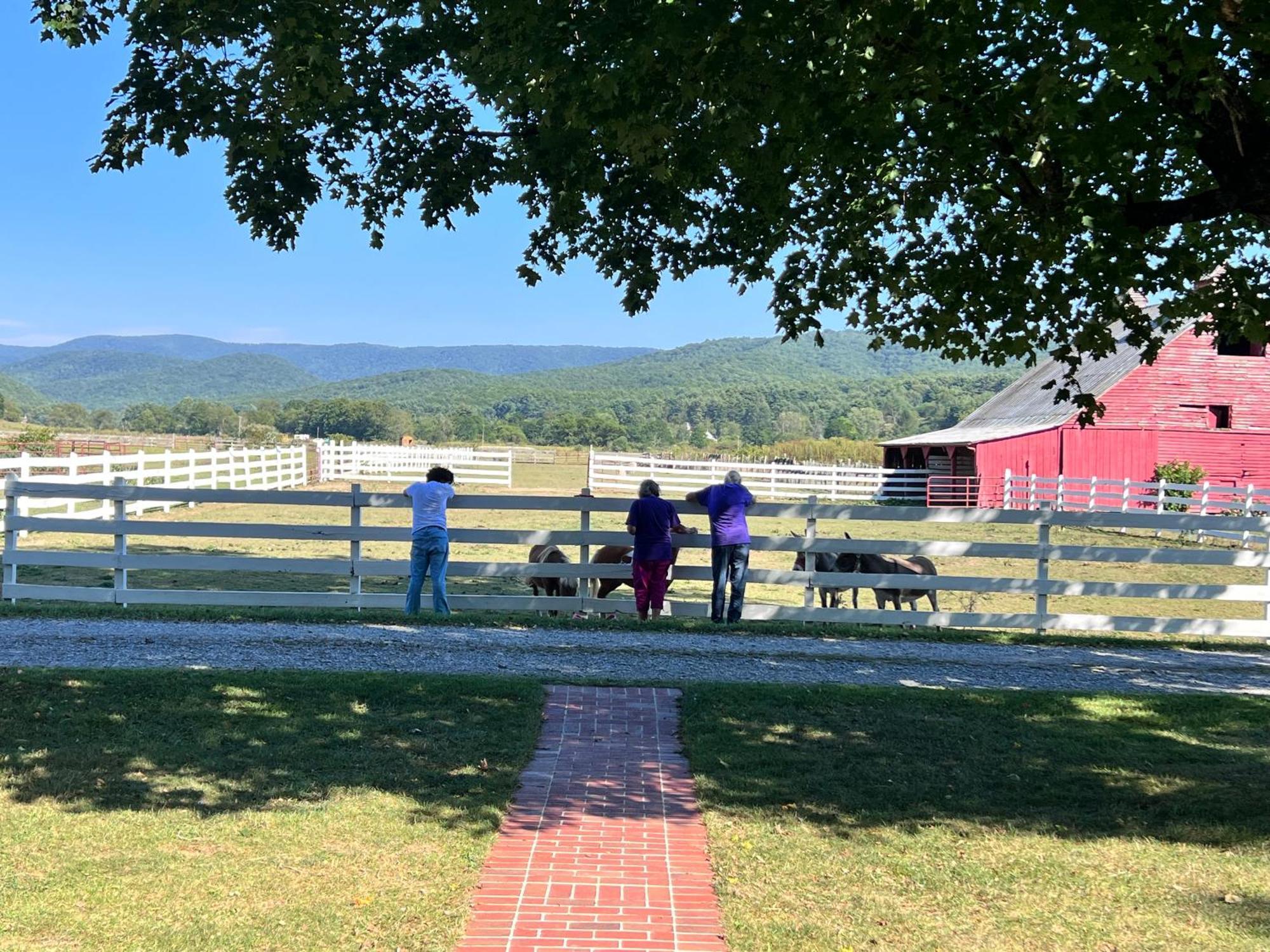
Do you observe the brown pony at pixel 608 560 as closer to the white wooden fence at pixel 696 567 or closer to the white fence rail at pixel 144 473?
the white wooden fence at pixel 696 567

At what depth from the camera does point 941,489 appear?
41.8 metres

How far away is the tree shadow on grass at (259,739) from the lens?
6207mm

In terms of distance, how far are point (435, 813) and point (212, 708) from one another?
2569 millimetres

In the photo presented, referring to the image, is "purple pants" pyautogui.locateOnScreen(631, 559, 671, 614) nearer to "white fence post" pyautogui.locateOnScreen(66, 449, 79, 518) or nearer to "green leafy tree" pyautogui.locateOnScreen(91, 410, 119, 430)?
"white fence post" pyautogui.locateOnScreen(66, 449, 79, 518)

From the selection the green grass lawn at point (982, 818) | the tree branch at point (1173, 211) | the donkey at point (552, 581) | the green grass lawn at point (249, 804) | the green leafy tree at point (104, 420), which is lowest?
the green grass lawn at point (982, 818)

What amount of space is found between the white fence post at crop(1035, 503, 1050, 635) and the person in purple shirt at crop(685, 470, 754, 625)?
3059mm

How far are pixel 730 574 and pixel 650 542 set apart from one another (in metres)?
0.92

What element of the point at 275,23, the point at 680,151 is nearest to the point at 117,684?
the point at 275,23

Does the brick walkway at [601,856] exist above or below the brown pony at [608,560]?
below

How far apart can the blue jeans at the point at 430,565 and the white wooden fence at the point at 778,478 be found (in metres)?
27.8

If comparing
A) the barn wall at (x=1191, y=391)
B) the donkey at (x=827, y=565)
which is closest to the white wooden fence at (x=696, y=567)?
the donkey at (x=827, y=565)

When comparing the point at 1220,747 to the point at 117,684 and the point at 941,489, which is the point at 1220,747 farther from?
the point at 941,489

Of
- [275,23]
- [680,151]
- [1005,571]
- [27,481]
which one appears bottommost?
[1005,571]

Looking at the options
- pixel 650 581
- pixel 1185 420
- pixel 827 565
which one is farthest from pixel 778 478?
pixel 650 581
